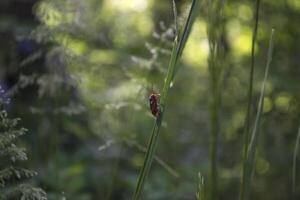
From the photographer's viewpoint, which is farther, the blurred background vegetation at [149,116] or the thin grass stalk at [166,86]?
the blurred background vegetation at [149,116]

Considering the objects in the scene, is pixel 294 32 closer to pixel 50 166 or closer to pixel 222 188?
pixel 222 188

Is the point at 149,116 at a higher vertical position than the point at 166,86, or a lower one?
lower

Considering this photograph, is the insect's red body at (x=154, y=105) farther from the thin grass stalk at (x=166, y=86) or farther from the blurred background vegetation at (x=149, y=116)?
the blurred background vegetation at (x=149, y=116)

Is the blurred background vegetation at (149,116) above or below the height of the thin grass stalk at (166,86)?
below

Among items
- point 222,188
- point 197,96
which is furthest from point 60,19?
point 197,96

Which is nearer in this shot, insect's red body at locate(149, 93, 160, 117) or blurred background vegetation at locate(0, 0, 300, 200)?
insect's red body at locate(149, 93, 160, 117)

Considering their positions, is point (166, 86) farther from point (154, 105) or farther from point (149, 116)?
point (149, 116)

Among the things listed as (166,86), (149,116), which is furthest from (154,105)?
(149,116)

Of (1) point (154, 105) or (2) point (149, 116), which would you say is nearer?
(1) point (154, 105)

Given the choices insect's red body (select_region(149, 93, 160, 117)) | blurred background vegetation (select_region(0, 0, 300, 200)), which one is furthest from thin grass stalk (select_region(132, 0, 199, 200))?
blurred background vegetation (select_region(0, 0, 300, 200))

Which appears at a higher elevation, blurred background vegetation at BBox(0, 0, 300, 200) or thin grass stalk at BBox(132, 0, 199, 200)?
thin grass stalk at BBox(132, 0, 199, 200)

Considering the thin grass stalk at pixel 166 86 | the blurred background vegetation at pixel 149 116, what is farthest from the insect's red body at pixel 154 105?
the blurred background vegetation at pixel 149 116

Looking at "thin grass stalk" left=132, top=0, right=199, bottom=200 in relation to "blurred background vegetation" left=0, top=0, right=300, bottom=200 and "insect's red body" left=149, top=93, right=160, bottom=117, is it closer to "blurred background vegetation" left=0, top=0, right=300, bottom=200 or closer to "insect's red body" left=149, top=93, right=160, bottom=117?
"insect's red body" left=149, top=93, right=160, bottom=117
